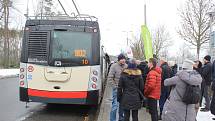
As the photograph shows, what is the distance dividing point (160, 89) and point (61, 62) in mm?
3953

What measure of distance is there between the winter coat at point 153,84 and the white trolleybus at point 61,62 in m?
3.38

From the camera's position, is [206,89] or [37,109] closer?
[206,89]

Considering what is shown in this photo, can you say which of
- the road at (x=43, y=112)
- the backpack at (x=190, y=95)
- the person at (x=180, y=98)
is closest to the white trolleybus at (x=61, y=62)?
the road at (x=43, y=112)

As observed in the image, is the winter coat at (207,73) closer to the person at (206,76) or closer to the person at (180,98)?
the person at (206,76)

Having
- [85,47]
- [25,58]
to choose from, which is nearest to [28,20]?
[25,58]

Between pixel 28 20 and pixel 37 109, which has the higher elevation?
pixel 28 20

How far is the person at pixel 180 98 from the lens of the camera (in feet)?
20.1

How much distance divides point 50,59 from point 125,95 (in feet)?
15.2

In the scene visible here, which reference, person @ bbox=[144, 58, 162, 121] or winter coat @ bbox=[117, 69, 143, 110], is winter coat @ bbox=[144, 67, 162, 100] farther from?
winter coat @ bbox=[117, 69, 143, 110]

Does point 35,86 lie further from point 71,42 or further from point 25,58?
point 71,42

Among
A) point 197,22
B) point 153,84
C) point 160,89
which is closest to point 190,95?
point 153,84

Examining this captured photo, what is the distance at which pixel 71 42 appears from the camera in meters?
12.3

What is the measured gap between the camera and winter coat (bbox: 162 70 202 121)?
6.11 meters

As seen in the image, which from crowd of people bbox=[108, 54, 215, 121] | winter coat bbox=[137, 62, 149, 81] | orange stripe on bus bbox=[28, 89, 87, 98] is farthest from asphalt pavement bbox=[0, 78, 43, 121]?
winter coat bbox=[137, 62, 149, 81]
